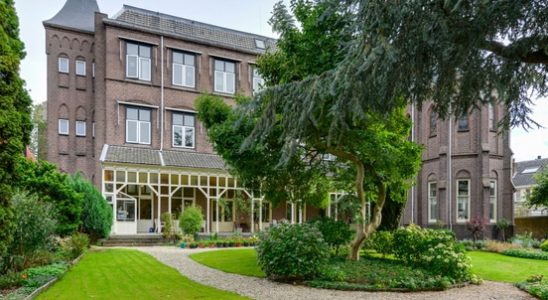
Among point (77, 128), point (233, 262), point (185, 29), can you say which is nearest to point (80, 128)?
point (77, 128)

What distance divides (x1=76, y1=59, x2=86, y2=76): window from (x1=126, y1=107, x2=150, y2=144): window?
4380mm

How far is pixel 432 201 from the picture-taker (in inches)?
1042

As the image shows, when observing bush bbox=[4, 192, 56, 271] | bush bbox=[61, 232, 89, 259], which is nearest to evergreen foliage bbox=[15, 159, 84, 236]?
bush bbox=[61, 232, 89, 259]

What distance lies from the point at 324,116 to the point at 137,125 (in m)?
21.3

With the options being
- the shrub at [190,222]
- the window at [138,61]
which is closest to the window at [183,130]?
the window at [138,61]

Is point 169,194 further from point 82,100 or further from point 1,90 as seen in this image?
point 1,90

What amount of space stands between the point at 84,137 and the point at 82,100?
2304 millimetres

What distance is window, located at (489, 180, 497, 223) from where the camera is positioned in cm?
2445

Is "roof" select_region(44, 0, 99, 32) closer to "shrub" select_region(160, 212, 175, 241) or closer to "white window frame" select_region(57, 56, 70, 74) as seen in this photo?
"white window frame" select_region(57, 56, 70, 74)

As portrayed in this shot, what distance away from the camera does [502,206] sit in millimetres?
24719

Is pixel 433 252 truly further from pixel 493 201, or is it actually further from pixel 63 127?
pixel 63 127

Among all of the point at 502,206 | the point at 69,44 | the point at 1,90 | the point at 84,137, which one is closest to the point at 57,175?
the point at 1,90

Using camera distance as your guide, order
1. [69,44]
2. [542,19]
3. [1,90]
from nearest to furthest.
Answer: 1. [542,19]
2. [1,90]
3. [69,44]

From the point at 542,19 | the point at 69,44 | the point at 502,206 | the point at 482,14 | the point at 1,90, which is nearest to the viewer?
the point at 482,14
